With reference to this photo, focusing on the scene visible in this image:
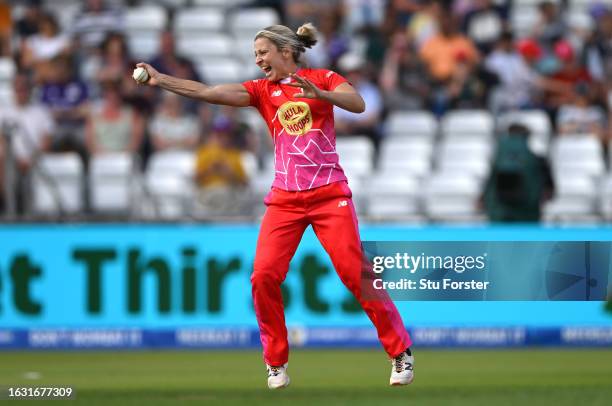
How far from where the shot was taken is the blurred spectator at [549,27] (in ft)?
58.7

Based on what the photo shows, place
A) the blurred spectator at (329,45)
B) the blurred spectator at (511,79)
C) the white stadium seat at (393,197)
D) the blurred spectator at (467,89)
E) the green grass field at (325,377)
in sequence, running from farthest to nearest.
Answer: the blurred spectator at (329,45) → the blurred spectator at (511,79) → the blurred spectator at (467,89) → the white stadium seat at (393,197) → the green grass field at (325,377)

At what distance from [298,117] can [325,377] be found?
3455mm

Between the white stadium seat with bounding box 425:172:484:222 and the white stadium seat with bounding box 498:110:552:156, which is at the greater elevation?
the white stadium seat with bounding box 498:110:552:156

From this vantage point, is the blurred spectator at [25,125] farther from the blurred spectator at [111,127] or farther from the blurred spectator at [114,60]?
the blurred spectator at [114,60]

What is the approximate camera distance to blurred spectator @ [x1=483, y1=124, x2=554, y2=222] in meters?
14.4

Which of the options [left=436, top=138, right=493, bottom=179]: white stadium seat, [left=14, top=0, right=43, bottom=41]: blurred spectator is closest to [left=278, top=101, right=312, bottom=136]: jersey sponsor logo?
[left=436, top=138, right=493, bottom=179]: white stadium seat

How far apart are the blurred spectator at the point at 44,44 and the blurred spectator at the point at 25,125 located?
64 cm

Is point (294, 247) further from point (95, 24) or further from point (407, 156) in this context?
point (95, 24)

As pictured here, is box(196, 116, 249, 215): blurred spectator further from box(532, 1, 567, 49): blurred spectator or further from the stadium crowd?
box(532, 1, 567, 49): blurred spectator

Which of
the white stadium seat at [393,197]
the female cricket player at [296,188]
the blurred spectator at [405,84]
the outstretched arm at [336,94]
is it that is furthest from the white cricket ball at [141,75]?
the blurred spectator at [405,84]

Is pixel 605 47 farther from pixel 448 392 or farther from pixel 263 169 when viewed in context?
pixel 448 392

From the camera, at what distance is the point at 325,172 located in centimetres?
855

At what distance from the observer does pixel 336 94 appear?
8.12 metres

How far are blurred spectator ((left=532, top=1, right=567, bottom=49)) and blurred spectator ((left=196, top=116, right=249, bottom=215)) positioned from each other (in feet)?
15.0
